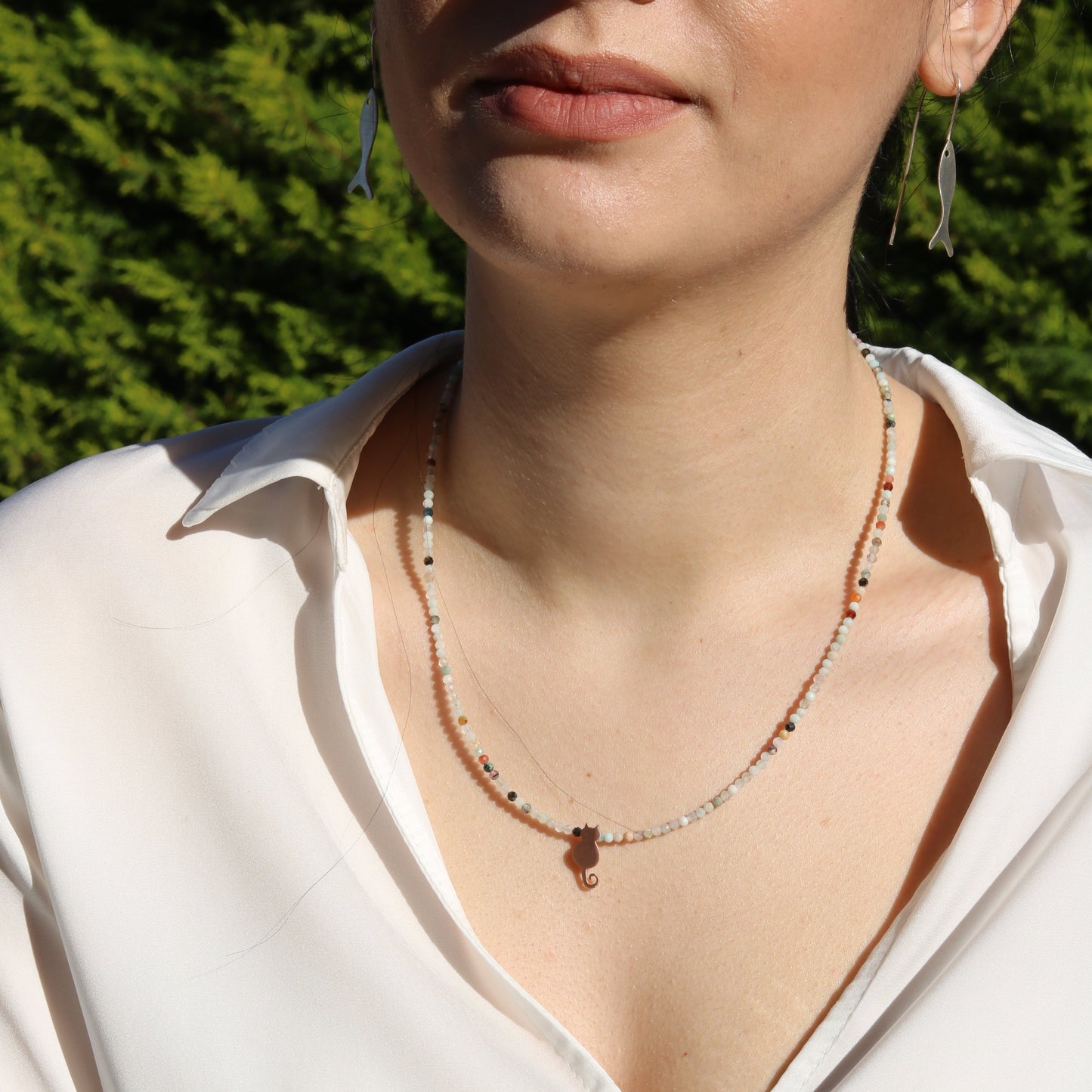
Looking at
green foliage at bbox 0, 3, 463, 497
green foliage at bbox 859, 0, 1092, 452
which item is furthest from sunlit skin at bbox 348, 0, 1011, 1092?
green foliage at bbox 0, 3, 463, 497

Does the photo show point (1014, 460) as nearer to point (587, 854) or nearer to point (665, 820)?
point (665, 820)

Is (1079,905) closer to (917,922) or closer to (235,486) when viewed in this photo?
(917,922)

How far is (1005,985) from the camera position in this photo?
1.35 metres

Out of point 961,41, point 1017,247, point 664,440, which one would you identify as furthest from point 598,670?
point 1017,247

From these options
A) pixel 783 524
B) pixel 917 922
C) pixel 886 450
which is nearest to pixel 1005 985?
pixel 917 922

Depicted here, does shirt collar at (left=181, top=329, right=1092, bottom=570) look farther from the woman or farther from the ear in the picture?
the ear

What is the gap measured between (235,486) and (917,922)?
40.9 inches

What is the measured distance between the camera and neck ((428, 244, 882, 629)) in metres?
1.58

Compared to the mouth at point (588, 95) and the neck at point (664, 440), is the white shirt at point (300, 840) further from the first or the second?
the mouth at point (588, 95)

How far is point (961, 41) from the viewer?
1.67 metres

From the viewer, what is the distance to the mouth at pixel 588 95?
1.33 meters

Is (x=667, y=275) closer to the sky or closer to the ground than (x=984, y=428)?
closer to the sky

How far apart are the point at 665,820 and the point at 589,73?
0.93m

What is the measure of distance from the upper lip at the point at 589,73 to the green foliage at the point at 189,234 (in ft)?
7.30
